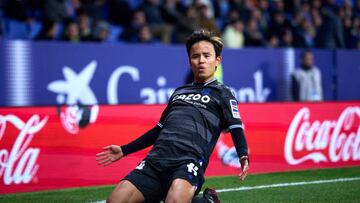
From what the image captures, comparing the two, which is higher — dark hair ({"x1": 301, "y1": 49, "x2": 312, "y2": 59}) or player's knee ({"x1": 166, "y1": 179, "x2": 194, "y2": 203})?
player's knee ({"x1": 166, "y1": 179, "x2": 194, "y2": 203})

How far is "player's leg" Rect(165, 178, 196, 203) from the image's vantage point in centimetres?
519

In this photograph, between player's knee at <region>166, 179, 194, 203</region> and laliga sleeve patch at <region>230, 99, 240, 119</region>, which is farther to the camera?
laliga sleeve patch at <region>230, 99, 240, 119</region>

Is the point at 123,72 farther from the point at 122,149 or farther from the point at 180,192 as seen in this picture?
the point at 180,192

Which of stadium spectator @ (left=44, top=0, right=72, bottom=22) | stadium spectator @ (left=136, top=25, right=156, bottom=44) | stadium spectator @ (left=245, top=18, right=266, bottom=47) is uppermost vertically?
stadium spectator @ (left=44, top=0, right=72, bottom=22)

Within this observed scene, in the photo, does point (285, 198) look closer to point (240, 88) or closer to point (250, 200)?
point (250, 200)

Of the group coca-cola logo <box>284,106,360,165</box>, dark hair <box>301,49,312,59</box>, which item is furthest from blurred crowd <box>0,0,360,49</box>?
coca-cola logo <box>284,106,360,165</box>

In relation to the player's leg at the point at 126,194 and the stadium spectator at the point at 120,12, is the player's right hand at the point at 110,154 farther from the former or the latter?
the stadium spectator at the point at 120,12

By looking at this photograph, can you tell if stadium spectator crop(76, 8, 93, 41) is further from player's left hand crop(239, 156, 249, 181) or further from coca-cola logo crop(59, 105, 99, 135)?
player's left hand crop(239, 156, 249, 181)

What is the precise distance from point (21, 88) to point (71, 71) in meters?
1.04

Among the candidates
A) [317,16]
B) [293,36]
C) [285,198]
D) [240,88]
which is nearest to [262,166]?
[285,198]

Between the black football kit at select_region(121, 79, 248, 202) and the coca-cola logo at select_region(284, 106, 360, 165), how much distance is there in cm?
492

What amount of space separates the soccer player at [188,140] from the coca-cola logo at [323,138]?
16.1 feet

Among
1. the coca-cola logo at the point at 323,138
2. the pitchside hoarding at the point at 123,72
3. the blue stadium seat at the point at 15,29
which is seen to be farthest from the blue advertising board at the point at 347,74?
the blue stadium seat at the point at 15,29

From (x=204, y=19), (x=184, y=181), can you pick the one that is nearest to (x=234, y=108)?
(x=184, y=181)
